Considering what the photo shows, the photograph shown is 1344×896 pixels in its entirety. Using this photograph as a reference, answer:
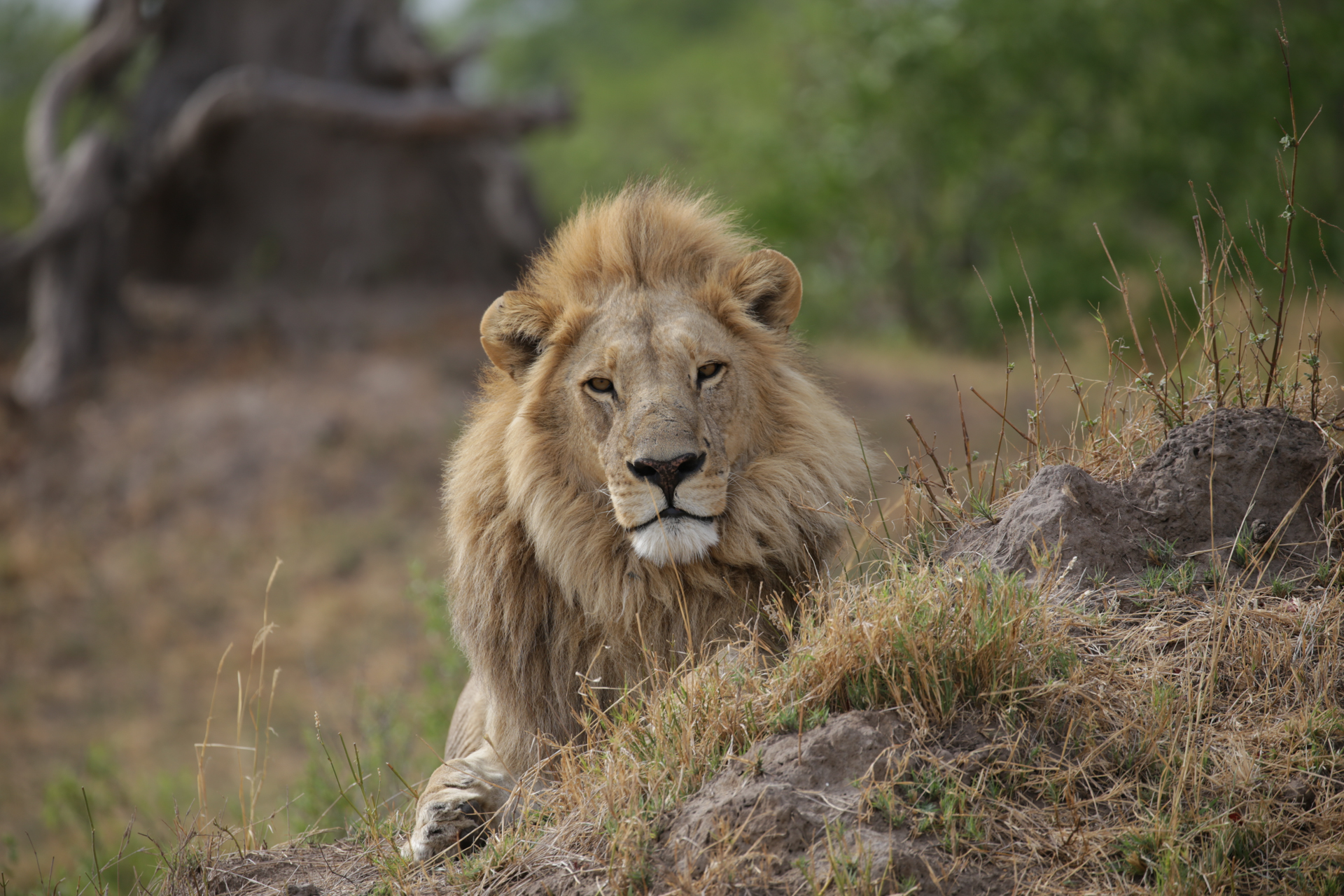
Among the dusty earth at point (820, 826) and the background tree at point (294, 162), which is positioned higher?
the background tree at point (294, 162)

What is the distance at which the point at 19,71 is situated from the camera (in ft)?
89.2

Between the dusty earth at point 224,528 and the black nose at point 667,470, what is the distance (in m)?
3.87

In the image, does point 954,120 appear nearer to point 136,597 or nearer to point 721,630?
point 136,597

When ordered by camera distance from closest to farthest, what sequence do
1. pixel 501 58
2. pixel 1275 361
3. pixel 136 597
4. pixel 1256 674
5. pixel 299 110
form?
1. pixel 1256 674
2. pixel 1275 361
3. pixel 136 597
4. pixel 299 110
5. pixel 501 58

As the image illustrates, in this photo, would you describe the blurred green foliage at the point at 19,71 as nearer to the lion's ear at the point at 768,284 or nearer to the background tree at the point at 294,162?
the background tree at the point at 294,162

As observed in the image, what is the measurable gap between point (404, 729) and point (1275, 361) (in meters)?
4.95

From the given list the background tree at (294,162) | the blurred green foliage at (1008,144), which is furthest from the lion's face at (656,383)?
the blurred green foliage at (1008,144)

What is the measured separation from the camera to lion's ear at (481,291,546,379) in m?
4.09

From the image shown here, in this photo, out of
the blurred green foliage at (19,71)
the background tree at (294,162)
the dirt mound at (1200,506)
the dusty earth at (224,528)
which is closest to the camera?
the dirt mound at (1200,506)

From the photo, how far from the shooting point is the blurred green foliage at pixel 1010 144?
17469 millimetres

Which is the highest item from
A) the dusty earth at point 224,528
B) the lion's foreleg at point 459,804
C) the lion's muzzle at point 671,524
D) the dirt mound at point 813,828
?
the lion's muzzle at point 671,524

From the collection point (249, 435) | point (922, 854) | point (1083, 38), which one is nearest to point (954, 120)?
point (1083, 38)

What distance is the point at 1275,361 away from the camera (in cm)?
362

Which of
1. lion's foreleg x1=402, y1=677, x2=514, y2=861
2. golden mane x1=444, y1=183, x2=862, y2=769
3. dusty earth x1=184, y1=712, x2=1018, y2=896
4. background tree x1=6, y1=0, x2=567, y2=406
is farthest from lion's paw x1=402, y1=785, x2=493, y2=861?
background tree x1=6, y1=0, x2=567, y2=406
